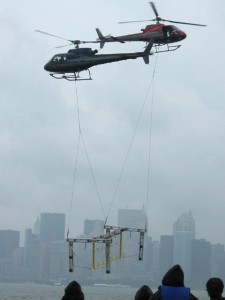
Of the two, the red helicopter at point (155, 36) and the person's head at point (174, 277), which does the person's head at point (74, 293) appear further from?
the red helicopter at point (155, 36)

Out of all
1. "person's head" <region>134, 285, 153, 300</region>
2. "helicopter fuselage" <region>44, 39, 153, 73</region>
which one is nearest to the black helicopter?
"helicopter fuselage" <region>44, 39, 153, 73</region>

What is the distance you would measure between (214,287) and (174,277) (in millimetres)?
965

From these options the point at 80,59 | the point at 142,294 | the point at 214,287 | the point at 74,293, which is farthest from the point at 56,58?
the point at 74,293

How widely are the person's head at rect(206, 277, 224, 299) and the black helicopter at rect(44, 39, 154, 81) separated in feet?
130

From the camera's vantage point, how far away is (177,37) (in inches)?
2267

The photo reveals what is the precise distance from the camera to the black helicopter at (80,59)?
184 feet

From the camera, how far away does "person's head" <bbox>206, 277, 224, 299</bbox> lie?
16875 millimetres

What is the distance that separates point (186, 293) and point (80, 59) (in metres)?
41.2

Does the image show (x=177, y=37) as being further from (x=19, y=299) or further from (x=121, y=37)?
(x=19, y=299)

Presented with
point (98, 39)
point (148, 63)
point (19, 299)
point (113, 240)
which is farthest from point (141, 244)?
point (19, 299)

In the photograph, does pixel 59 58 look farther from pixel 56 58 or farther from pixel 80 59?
pixel 80 59

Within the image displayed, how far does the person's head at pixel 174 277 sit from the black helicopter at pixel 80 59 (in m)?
39.9

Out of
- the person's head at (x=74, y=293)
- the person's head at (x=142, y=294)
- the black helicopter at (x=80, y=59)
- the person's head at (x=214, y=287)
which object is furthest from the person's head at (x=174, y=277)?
the black helicopter at (x=80, y=59)

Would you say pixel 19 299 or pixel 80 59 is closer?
pixel 80 59
